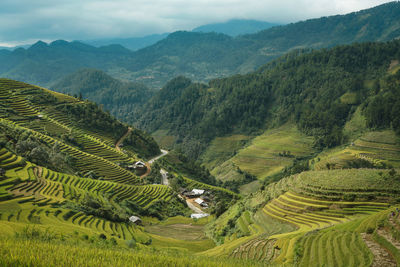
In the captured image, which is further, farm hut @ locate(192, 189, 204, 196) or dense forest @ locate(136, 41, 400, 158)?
dense forest @ locate(136, 41, 400, 158)

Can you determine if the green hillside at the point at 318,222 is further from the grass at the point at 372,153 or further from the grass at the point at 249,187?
the grass at the point at 249,187

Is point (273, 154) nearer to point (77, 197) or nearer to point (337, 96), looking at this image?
point (337, 96)

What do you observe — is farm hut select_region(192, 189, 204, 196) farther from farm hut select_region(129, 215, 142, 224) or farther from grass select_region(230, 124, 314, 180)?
grass select_region(230, 124, 314, 180)

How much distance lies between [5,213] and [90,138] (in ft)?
209

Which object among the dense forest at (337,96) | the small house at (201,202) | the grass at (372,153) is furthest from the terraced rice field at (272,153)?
the small house at (201,202)

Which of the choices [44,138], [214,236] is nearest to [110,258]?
[214,236]

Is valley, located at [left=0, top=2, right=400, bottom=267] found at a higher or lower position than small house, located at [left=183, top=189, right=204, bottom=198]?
higher

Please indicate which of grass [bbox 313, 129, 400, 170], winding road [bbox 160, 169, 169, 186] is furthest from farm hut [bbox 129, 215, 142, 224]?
grass [bbox 313, 129, 400, 170]

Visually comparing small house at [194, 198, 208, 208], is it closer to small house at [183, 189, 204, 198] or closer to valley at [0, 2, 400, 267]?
valley at [0, 2, 400, 267]

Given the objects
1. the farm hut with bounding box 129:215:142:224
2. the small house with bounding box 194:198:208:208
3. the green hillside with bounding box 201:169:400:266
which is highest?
the green hillside with bounding box 201:169:400:266

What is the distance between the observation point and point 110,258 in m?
10.9

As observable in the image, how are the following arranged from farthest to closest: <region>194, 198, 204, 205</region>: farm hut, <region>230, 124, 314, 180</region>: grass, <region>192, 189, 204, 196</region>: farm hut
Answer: <region>230, 124, 314, 180</region>: grass
<region>192, 189, 204, 196</region>: farm hut
<region>194, 198, 204, 205</region>: farm hut

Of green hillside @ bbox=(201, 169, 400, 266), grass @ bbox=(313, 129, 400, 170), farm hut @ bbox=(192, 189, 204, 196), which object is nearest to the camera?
green hillside @ bbox=(201, 169, 400, 266)

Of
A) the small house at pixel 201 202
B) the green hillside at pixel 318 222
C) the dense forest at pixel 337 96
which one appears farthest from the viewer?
the dense forest at pixel 337 96
